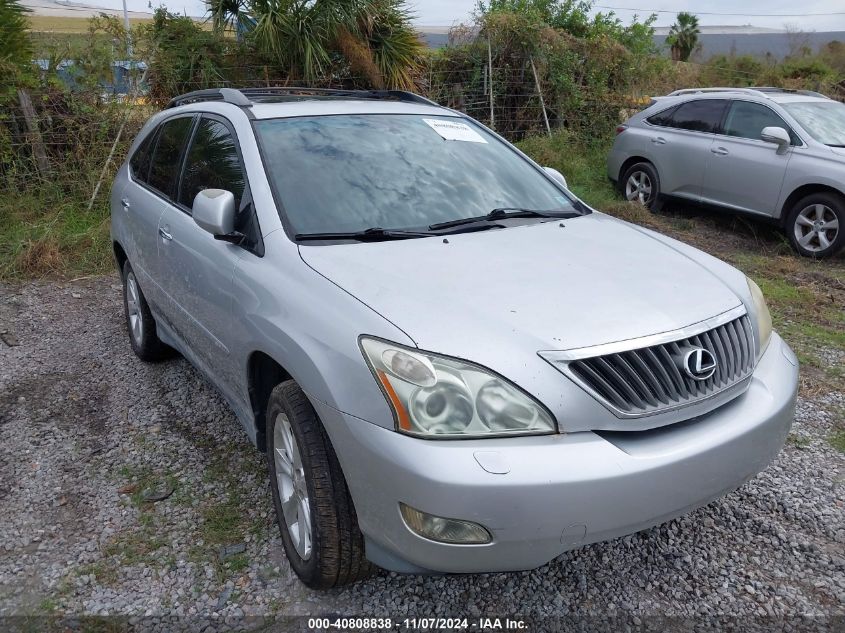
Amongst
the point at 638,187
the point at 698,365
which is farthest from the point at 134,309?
the point at 638,187

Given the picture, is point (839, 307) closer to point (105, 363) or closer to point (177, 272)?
point (177, 272)

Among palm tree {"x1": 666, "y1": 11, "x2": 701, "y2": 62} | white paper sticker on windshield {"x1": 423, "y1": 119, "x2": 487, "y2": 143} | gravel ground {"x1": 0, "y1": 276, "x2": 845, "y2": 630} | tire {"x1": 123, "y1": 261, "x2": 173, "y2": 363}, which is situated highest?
palm tree {"x1": 666, "y1": 11, "x2": 701, "y2": 62}

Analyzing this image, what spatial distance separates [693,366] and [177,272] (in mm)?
2410

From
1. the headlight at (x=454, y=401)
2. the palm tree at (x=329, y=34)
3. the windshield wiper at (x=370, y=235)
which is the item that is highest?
the palm tree at (x=329, y=34)

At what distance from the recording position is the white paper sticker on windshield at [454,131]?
3594 millimetres

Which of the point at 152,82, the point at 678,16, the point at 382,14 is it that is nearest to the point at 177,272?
the point at 152,82

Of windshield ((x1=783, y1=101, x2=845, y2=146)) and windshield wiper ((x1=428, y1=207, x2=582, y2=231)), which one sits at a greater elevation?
windshield ((x1=783, y1=101, x2=845, y2=146))

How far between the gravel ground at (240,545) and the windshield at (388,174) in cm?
131

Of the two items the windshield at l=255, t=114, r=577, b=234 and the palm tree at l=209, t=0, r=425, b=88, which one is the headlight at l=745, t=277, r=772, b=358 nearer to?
the windshield at l=255, t=114, r=577, b=234

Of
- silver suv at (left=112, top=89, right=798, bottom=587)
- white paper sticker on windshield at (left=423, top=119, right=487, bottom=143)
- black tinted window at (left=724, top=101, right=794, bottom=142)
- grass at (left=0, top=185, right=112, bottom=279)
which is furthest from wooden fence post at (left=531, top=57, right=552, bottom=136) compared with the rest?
silver suv at (left=112, top=89, right=798, bottom=587)

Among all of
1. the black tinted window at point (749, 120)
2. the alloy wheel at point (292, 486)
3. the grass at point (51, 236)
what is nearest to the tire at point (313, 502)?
the alloy wheel at point (292, 486)

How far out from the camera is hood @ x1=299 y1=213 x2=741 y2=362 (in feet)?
7.09

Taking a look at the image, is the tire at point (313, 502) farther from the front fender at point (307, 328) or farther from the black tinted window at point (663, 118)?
the black tinted window at point (663, 118)

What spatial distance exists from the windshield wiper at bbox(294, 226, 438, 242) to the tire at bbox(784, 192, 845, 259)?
5594 millimetres
